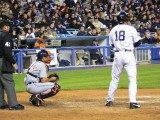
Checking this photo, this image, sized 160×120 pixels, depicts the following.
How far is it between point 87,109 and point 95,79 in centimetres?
671

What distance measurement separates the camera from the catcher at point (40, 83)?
9.04 m

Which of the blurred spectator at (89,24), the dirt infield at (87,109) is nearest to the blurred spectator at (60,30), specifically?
the blurred spectator at (89,24)

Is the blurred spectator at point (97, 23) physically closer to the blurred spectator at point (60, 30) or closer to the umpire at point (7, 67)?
the blurred spectator at point (60, 30)

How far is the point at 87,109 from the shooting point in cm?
858

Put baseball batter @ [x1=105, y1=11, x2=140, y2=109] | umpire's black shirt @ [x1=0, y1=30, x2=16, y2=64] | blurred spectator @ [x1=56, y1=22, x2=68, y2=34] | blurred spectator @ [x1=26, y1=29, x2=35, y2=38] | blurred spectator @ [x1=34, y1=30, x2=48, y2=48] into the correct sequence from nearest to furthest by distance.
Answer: umpire's black shirt @ [x1=0, y1=30, x2=16, y2=64], baseball batter @ [x1=105, y1=11, x2=140, y2=109], blurred spectator @ [x1=34, y1=30, x2=48, y2=48], blurred spectator @ [x1=26, y1=29, x2=35, y2=38], blurred spectator @ [x1=56, y1=22, x2=68, y2=34]

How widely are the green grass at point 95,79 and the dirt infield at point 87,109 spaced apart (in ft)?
6.91

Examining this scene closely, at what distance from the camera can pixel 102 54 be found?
19.1 m

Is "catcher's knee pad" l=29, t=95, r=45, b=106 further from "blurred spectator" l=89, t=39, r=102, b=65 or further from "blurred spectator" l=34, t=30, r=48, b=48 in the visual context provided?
"blurred spectator" l=89, t=39, r=102, b=65

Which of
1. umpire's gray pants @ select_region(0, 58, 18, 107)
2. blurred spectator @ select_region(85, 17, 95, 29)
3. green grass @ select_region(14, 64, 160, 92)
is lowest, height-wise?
green grass @ select_region(14, 64, 160, 92)

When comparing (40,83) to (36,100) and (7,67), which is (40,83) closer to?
(36,100)

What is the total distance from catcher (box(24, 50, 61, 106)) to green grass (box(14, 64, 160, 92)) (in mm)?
3497

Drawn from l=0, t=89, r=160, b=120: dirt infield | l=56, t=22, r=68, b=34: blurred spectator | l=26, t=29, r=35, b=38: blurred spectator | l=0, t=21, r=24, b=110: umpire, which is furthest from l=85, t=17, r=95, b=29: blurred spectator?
l=0, t=21, r=24, b=110: umpire

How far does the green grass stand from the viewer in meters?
13.3

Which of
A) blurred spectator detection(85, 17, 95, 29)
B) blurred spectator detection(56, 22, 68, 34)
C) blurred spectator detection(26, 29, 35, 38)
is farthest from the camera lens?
blurred spectator detection(85, 17, 95, 29)
